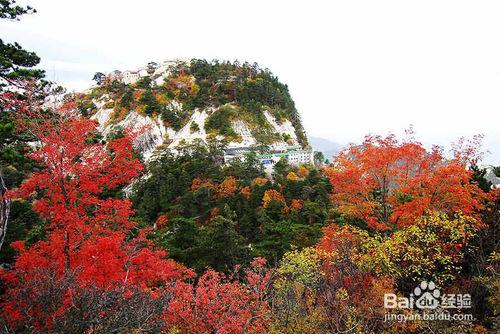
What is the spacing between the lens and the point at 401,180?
16.9 m

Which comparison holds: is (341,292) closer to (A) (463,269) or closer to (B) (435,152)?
(A) (463,269)

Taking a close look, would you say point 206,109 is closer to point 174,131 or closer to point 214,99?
point 214,99

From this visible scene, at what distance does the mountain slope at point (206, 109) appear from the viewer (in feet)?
235

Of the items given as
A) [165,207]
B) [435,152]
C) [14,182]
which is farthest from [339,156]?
[14,182]

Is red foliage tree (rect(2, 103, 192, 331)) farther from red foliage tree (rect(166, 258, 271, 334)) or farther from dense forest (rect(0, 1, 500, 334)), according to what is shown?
red foliage tree (rect(166, 258, 271, 334))

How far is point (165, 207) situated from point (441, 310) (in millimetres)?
39669

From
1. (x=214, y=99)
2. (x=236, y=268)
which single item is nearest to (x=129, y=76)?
(x=214, y=99)

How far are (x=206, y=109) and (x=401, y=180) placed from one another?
2564 inches

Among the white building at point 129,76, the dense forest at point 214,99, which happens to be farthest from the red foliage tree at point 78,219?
the white building at point 129,76

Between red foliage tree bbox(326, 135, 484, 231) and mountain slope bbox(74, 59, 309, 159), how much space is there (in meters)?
47.9

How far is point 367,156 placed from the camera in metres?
17.9

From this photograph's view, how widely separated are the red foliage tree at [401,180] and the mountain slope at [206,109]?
157 feet

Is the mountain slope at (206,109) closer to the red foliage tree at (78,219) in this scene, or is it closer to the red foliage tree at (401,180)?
the red foliage tree at (401,180)

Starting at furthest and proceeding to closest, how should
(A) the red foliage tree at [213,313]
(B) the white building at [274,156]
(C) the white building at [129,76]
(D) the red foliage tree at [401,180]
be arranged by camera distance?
1. (C) the white building at [129,76]
2. (B) the white building at [274,156]
3. (D) the red foliage tree at [401,180]
4. (A) the red foliage tree at [213,313]
